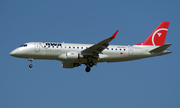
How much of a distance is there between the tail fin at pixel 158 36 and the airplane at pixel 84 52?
1363 millimetres

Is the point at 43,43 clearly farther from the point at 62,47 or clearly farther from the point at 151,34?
the point at 151,34

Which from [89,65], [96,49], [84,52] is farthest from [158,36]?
[84,52]

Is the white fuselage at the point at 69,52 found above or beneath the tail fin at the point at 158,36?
beneath

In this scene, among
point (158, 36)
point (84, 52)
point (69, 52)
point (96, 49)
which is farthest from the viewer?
point (158, 36)

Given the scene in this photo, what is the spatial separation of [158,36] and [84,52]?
13692 mm

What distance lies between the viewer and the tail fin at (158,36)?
4966 cm

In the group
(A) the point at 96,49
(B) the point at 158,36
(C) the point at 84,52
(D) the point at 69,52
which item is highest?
(B) the point at 158,36

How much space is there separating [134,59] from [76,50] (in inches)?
370

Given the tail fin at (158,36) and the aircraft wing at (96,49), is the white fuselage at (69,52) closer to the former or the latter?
the aircraft wing at (96,49)

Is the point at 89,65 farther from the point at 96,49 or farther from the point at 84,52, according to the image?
the point at 96,49

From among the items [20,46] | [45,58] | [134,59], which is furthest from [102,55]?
[20,46]

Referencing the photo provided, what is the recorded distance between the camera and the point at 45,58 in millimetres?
44719

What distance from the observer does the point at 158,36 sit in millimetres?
50094

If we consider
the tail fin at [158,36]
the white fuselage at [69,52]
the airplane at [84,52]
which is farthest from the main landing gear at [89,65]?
the tail fin at [158,36]
